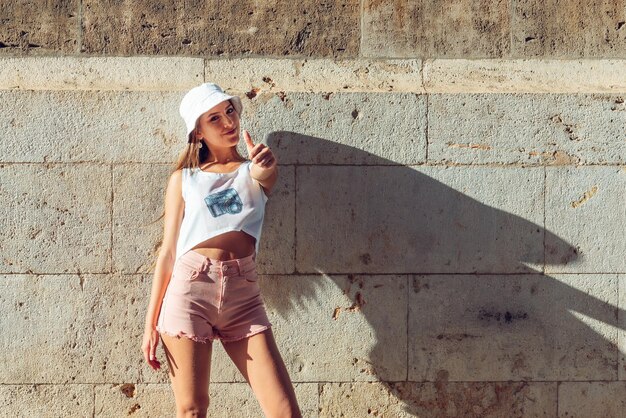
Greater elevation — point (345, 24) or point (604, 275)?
point (345, 24)

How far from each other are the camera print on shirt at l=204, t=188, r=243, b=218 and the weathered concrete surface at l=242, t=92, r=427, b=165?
867mm

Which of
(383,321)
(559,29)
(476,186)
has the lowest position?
(383,321)

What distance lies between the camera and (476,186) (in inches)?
205

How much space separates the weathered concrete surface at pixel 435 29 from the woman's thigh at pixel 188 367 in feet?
7.08

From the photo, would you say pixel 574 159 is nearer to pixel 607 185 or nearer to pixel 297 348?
pixel 607 185

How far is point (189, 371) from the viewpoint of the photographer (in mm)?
4223

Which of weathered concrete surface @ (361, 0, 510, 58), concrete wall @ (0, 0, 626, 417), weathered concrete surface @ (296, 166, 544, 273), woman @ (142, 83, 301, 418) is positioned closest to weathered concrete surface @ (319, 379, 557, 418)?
concrete wall @ (0, 0, 626, 417)

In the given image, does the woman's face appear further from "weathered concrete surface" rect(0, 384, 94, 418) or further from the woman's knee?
"weathered concrete surface" rect(0, 384, 94, 418)

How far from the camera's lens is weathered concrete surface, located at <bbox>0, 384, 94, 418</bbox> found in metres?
5.18

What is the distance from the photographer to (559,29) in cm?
539

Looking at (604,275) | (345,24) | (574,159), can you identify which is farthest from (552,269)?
(345,24)

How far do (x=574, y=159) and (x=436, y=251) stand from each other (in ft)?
3.18

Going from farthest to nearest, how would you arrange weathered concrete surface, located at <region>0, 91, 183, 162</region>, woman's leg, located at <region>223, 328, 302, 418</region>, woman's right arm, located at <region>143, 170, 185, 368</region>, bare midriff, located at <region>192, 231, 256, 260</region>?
weathered concrete surface, located at <region>0, 91, 183, 162</region> → woman's right arm, located at <region>143, 170, 185, 368</region> → bare midriff, located at <region>192, 231, 256, 260</region> → woman's leg, located at <region>223, 328, 302, 418</region>

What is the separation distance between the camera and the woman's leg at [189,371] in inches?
166
